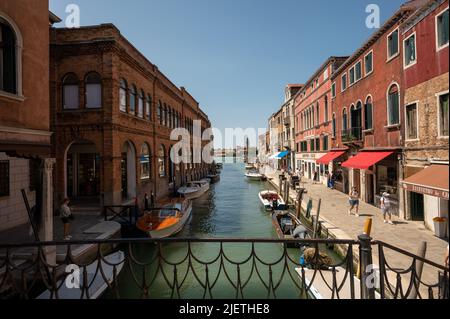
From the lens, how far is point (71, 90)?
46.8ft

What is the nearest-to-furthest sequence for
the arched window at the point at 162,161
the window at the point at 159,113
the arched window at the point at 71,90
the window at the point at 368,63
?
the arched window at the point at 71,90, the window at the point at 368,63, the window at the point at 159,113, the arched window at the point at 162,161

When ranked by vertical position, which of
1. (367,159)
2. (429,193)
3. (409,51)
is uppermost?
(409,51)

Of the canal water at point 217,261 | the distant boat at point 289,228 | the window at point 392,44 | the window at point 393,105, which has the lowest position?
the canal water at point 217,261

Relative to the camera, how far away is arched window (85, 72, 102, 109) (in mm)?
14125

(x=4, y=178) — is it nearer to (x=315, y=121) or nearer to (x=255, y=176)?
(x=315, y=121)

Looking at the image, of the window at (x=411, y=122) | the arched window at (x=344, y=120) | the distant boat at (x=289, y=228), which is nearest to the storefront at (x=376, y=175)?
the window at (x=411, y=122)

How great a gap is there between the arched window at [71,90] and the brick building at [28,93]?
6510 millimetres

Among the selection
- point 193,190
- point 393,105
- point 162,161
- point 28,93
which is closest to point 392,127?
point 393,105

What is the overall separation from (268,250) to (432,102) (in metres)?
8.86

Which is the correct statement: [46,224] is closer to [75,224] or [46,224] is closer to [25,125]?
[25,125]

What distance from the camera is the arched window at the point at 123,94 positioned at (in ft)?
49.5

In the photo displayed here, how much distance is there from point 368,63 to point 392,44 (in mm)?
2992

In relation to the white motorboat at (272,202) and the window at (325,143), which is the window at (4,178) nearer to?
the white motorboat at (272,202)
